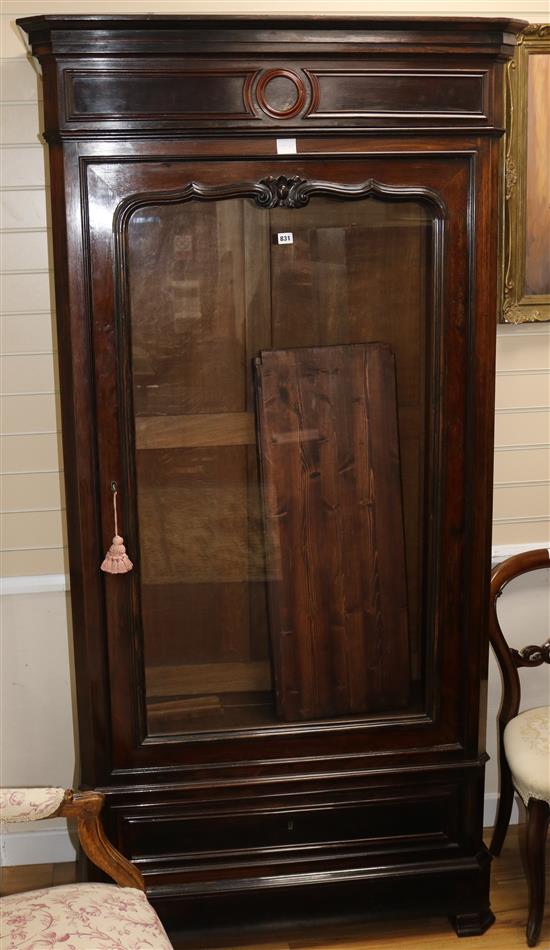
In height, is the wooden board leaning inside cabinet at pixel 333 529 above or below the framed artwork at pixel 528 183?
below

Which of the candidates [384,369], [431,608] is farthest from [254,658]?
[384,369]

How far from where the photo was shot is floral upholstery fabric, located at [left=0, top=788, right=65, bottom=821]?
159 cm

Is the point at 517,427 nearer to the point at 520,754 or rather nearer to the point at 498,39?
the point at 520,754

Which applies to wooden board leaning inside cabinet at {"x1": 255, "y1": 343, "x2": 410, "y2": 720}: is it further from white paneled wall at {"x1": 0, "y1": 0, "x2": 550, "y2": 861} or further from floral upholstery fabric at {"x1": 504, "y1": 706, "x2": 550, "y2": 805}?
white paneled wall at {"x1": 0, "y1": 0, "x2": 550, "y2": 861}

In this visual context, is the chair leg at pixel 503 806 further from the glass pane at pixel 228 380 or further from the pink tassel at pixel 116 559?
the pink tassel at pixel 116 559

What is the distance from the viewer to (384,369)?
1.95 m

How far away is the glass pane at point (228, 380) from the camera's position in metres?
1.86

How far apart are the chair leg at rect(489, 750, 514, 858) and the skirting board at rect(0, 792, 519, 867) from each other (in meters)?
1.05

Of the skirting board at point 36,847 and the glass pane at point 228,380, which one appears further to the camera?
the skirting board at point 36,847

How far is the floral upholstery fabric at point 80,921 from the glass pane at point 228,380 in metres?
0.41

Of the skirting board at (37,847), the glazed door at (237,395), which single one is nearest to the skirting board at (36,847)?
the skirting board at (37,847)

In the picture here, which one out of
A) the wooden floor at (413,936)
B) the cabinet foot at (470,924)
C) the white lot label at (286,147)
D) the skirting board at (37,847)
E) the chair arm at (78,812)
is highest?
the white lot label at (286,147)

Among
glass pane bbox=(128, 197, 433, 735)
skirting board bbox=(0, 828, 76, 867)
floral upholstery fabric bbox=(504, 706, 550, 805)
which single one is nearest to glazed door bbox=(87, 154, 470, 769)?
glass pane bbox=(128, 197, 433, 735)

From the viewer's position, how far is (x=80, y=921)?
1548 mm
